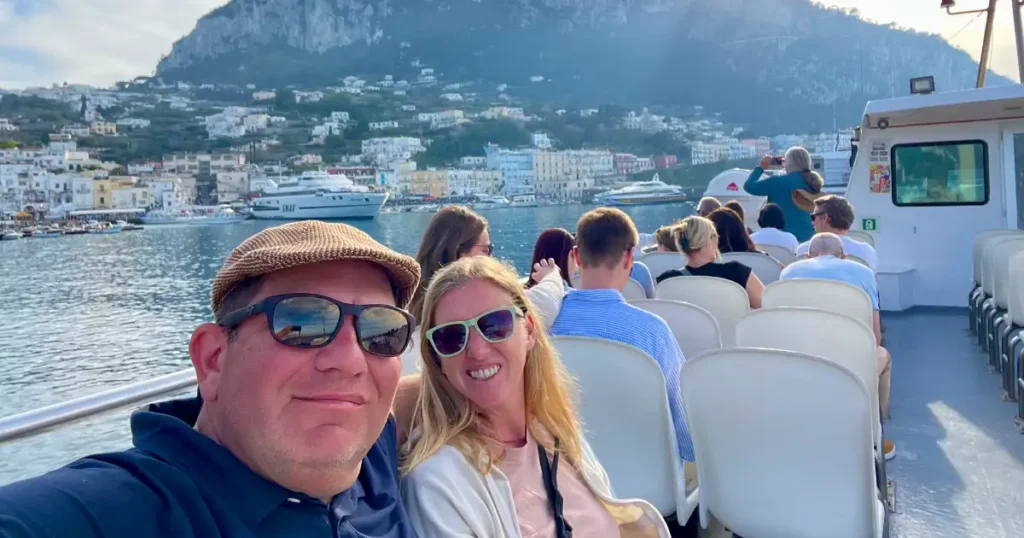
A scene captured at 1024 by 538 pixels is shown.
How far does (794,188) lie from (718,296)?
3.08 m

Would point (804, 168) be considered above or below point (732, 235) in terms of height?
above

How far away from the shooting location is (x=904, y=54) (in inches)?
4739

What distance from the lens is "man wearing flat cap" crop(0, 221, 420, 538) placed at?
87 centimetres

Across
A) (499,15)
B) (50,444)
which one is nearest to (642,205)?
(50,444)

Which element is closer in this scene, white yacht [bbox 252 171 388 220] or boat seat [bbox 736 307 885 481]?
boat seat [bbox 736 307 885 481]

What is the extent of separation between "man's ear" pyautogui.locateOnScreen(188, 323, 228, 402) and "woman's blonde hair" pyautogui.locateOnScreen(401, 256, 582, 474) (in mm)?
362

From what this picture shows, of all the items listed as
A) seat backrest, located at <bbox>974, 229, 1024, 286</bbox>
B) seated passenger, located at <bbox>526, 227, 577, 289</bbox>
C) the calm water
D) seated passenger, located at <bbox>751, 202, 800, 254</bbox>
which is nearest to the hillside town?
the calm water

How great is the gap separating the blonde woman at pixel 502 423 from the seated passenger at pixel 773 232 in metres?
3.94

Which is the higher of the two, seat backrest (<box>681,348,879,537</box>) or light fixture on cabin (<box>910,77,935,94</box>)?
light fixture on cabin (<box>910,77,935,94</box>)

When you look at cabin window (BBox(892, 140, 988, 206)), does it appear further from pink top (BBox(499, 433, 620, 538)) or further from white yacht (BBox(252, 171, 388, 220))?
white yacht (BBox(252, 171, 388, 220))

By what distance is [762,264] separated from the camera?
13.5 feet

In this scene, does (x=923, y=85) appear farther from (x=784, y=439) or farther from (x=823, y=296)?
(x=784, y=439)

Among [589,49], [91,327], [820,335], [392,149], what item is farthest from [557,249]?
[589,49]

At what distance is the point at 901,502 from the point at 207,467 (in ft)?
7.79
